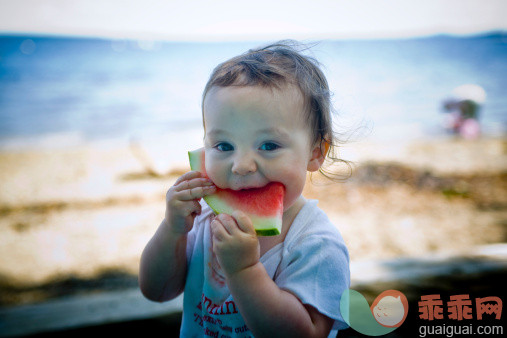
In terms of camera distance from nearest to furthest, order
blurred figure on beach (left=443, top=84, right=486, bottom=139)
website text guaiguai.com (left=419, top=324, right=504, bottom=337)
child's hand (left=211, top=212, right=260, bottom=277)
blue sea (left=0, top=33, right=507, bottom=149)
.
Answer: child's hand (left=211, top=212, right=260, bottom=277)
website text guaiguai.com (left=419, top=324, right=504, bottom=337)
blurred figure on beach (left=443, top=84, right=486, bottom=139)
blue sea (left=0, top=33, right=507, bottom=149)

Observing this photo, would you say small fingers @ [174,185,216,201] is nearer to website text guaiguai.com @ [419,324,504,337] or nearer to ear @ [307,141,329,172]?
ear @ [307,141,329,172]

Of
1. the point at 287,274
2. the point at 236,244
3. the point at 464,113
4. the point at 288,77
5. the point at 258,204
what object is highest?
the point at 464,113

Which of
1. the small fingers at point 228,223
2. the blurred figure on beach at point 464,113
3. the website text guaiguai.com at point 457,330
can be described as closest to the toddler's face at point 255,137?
the small fingers at point 228,223

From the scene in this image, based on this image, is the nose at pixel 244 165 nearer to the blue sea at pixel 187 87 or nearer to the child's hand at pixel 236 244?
the child's hand at pixel 236 244

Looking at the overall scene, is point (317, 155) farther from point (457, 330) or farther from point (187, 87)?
point (187, 87)

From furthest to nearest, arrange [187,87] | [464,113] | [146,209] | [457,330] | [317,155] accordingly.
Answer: [187,87], [464,113], [146,209], [457,330], [317,155]

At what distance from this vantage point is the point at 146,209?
210 inches

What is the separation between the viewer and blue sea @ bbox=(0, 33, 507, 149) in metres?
10.8

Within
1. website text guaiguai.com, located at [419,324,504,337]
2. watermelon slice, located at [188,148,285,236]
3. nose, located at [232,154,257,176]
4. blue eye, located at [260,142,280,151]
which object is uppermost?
blue eye, located at [260,142,280,151]

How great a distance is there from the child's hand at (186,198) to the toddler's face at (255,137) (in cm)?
7

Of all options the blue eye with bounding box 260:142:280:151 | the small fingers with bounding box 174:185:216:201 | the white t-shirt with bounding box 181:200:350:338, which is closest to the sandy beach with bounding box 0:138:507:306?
the white t-shirt with bounding box 181:200:350:338

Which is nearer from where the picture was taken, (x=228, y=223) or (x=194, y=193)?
(x=228, y=223)

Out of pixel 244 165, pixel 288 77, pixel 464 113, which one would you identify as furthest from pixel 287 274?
pixel 464 113

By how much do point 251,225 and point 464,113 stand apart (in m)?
12.4
